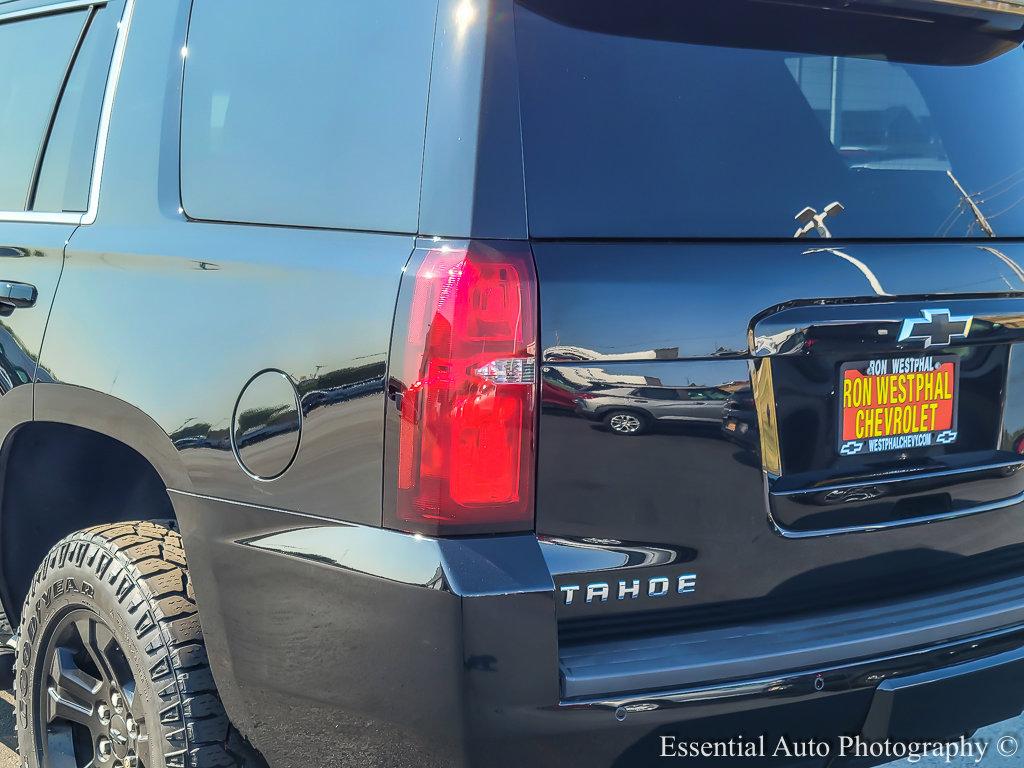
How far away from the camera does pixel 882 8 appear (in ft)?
6.99

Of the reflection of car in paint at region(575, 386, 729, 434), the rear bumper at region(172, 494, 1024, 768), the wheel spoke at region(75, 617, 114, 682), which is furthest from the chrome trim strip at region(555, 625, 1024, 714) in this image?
the wheel spoke at region(75, 617, 114, 682)

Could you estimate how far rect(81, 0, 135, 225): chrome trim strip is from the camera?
2.47m

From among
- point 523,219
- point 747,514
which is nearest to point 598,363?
point 523,219

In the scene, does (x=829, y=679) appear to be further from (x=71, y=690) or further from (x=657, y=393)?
(x=71, y=690)

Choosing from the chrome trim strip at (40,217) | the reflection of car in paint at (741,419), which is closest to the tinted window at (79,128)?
the chrome trim strip at (40,217)

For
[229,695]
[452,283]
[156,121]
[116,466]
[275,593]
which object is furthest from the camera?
[116,466]

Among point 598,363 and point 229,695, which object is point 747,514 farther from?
point 229,695

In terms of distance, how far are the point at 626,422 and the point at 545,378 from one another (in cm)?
16

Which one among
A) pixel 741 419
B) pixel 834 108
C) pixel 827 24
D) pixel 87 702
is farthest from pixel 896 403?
pixel 87 702

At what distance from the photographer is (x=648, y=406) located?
70.3 inches

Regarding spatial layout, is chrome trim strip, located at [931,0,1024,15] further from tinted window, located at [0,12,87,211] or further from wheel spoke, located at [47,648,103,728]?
wheel spoke, located at [47,648,103,728]

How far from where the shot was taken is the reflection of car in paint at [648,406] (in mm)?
1752

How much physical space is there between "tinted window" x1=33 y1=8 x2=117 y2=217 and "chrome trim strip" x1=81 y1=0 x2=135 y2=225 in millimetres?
27

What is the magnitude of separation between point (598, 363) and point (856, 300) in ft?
1.77
